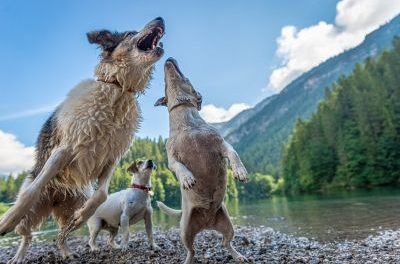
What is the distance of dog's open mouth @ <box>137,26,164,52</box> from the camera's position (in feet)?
22.0

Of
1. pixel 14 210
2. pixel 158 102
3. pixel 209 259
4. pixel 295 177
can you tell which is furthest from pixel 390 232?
pixel 295 177

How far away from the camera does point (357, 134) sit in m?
63.8

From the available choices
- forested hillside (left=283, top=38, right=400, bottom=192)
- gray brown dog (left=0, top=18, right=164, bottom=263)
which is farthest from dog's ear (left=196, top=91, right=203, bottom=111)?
forested hillside (left=283, top=38, right=400, bottom=192)

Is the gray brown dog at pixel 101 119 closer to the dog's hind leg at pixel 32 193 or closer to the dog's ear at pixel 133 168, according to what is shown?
the dog's hind leg at pixel 32 193

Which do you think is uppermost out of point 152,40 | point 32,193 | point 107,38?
point 107,38

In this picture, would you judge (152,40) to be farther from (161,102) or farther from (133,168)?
(133,168)

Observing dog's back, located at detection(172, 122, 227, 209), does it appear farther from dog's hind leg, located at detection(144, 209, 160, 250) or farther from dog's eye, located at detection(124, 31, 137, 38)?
dog's hind leg, located at detection(144, 209, 160, 250)

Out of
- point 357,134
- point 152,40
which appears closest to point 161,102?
point 152,40

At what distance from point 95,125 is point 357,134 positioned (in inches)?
2461

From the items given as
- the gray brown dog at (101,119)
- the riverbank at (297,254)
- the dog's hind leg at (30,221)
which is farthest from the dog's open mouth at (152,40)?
the riverbank at (297,254)

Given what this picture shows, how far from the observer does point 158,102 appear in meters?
8.13

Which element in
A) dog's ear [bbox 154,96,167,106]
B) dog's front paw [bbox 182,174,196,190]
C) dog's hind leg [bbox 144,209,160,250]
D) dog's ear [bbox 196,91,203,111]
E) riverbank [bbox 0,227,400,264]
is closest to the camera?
dog's front paw [bbox 182,174,196,190]

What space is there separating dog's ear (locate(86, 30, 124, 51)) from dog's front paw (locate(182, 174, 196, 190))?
249cm

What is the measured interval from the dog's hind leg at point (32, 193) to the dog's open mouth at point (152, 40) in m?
2.11
